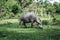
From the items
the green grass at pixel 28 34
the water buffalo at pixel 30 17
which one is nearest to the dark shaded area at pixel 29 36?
the green grass at pixel 28 34

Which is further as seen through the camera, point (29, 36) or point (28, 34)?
point (28, 34)

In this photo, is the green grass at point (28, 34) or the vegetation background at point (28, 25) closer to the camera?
the green grass at point (28, 34)

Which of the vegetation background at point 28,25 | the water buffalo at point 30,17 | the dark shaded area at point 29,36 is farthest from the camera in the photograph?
the water buffalo at point 30,17

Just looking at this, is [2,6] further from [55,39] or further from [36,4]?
[55,39]

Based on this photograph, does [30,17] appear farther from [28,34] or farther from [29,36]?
[29,36]

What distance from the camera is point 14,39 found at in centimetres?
1052

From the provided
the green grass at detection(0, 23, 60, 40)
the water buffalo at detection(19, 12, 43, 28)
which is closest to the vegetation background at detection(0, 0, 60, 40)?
the green grass at detection(0, 23, 60, 40)

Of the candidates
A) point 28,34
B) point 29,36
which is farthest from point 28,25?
point 29,36

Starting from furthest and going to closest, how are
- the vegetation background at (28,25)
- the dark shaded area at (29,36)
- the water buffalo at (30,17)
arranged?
the water buffalo at (30,17) < the vegetation background at (28,25) < the dark shaded area at (29,36)

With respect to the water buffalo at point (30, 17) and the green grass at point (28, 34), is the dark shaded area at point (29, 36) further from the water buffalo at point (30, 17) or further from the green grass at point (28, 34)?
the water buffalo at point (30, 17)

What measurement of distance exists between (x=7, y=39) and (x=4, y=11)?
844 centimetres

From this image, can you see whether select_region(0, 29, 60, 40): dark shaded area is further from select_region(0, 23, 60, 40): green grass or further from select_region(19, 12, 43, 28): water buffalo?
select_region(19, 12, 43, 28): water buffalo

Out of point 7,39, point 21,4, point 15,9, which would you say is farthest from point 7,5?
point 15,9

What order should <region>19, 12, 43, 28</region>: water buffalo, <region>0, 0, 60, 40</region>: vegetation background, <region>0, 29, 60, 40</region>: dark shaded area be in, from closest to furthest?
<region>0, 29, 60, 40</region>: dark shaded area < <region>0, 0, 60, 40</region>: vegetation background < <region>19, 12, 43, 28</region>: water buffalo
